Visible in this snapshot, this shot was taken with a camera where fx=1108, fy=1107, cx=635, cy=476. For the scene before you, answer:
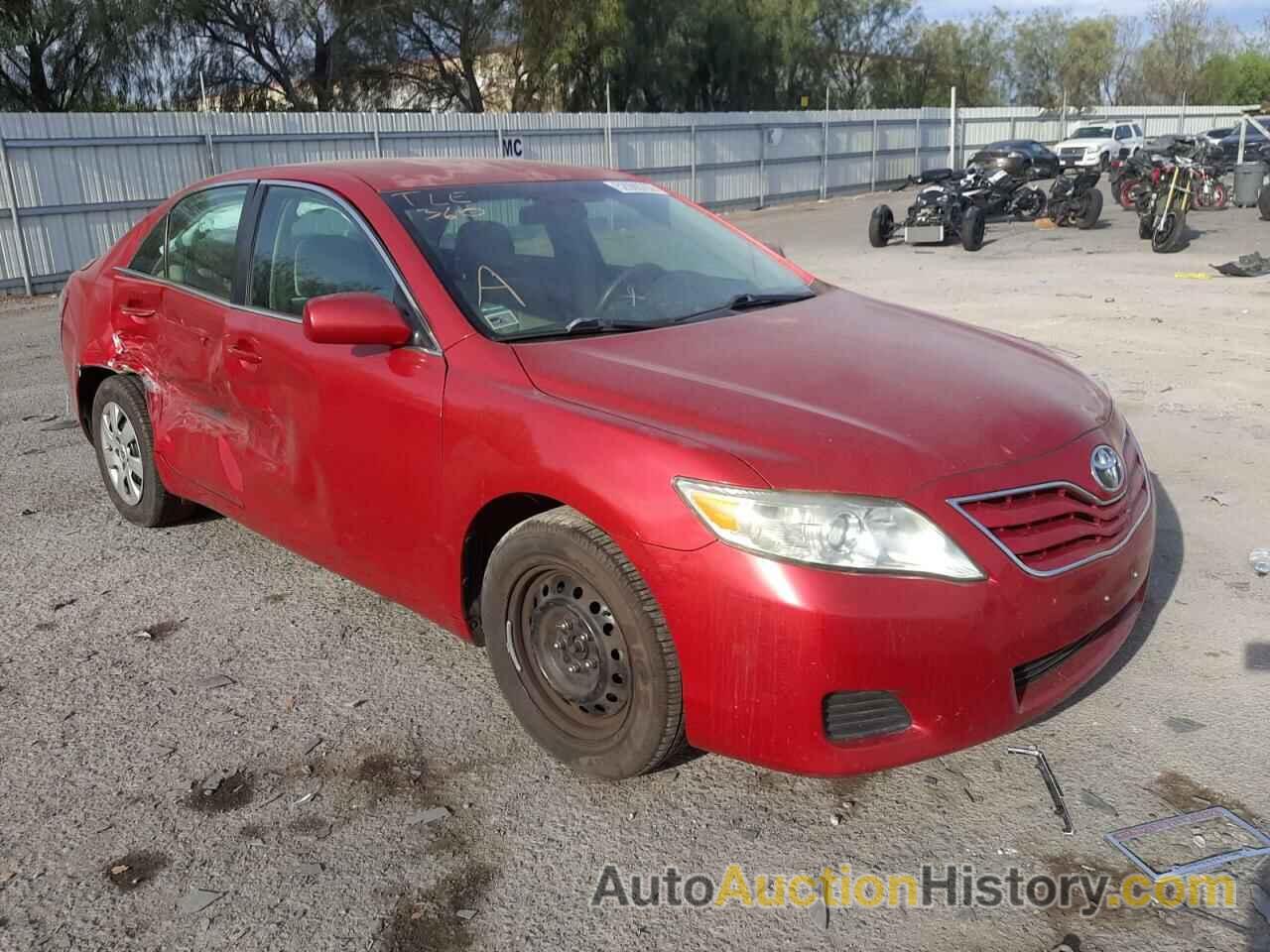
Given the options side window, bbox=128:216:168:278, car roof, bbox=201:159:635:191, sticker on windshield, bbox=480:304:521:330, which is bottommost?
sticker on windshield, bbox=480:304:521:330

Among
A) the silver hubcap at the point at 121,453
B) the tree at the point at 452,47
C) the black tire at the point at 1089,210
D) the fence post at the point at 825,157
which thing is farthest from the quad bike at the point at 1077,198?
the tree at the point at 452,47

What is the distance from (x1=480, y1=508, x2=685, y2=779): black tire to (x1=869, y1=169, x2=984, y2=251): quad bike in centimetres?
1513

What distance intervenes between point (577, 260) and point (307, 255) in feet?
3.24

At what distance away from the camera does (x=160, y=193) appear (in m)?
16.5

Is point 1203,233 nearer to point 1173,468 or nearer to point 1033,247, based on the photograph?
point 1033,247

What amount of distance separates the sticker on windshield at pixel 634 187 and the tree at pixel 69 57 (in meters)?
27.2

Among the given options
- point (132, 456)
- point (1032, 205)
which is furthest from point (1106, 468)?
point (1032, 205)

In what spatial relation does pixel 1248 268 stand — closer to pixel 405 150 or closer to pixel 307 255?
pixel 307 255

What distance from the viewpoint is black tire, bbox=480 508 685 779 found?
9.20ft

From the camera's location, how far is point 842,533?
2.61 metres

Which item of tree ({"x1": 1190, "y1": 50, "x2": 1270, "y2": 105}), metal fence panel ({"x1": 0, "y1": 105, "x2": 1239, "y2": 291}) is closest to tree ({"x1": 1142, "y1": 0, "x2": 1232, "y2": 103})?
tree ({"x1": 1190, "y1": 50, "x2": 1270, "y2": 105})

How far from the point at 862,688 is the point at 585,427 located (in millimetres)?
957

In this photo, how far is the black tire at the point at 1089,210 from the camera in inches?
753

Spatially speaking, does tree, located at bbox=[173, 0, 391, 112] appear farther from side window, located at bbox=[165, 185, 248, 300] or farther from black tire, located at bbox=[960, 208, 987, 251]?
side window, located at bbox=[165, 185, 248, 300]
